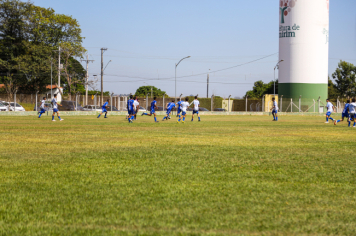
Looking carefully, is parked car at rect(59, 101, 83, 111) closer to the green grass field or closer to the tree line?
the tree line

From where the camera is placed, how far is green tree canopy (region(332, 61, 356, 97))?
257ft

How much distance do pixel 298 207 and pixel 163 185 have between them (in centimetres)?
209

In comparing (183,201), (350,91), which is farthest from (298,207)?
(350,91)

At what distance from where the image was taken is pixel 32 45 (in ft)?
212

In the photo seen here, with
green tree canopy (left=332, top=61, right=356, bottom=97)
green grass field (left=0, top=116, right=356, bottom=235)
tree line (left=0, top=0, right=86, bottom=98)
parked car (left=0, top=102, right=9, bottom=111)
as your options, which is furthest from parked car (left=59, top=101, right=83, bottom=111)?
green tree canopy (left=332, top=61, right=356, bottom=97)

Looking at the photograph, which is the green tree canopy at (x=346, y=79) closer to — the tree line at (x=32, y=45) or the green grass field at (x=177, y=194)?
the tree line at (x=32, y=45)

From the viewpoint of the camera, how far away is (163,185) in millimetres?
6273

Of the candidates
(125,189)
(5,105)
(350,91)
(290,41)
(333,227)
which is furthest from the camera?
(350,91)

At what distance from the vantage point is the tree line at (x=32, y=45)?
2496 inches

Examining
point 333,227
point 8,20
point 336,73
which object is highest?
point 8,20

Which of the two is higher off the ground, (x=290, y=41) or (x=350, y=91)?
(x=290, y=41)

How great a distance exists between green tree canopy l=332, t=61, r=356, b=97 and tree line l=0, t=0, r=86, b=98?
1889 inches

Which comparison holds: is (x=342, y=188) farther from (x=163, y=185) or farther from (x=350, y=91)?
(x=350, y=91)

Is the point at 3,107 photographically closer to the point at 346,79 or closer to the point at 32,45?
the point at 32,45
